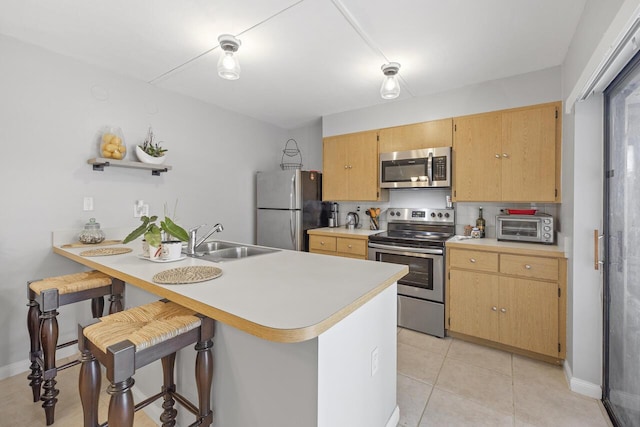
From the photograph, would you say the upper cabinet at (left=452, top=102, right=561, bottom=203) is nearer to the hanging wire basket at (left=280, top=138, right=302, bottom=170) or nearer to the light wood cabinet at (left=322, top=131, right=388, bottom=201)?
the light wood cabinet at (left=322, top=131, right=388, bottom=201)

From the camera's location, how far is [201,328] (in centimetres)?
120

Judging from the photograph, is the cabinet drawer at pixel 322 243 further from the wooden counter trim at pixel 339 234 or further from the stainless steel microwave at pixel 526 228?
the stainless steel microwave at pixel 526 228

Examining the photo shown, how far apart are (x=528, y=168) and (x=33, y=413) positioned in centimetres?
395

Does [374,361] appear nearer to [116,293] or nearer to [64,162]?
[116,293]

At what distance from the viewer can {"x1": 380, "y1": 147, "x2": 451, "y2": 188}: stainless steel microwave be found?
9.55 ft

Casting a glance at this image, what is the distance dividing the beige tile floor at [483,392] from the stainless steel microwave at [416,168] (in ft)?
5.20

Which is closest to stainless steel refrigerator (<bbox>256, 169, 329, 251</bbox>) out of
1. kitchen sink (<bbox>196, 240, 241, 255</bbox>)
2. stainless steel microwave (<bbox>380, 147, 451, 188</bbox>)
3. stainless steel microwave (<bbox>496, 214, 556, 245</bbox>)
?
stainless steel microwave (<bbox>380, 147, 451, 188</bbox>)

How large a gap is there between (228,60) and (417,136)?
2.08 meters

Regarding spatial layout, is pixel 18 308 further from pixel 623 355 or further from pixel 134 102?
pixel 623 355

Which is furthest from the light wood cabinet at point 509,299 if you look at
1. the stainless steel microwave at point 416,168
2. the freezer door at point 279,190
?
the freezer door at point 279,190

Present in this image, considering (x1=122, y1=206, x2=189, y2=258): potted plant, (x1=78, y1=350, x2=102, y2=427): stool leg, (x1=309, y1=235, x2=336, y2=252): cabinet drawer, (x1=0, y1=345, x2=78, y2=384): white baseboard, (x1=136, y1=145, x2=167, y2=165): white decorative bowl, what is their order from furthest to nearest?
(x1=309, y1=235, x2=336, y2=252): cabinet drawer < (x1=136, y1=145, x2=167, y2=165): white decorative bowl < (x1=0, y1=345, x2=78, y2=384): white baseboard < (x1=122, y1=206, x2=189, y2=258): potted plant < (x1=78, y1=350, x2=102, y2=427): stool leg

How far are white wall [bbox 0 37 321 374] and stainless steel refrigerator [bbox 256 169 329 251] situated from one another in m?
0.80

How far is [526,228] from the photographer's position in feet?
8.21

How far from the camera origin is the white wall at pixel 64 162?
82.0 inches
